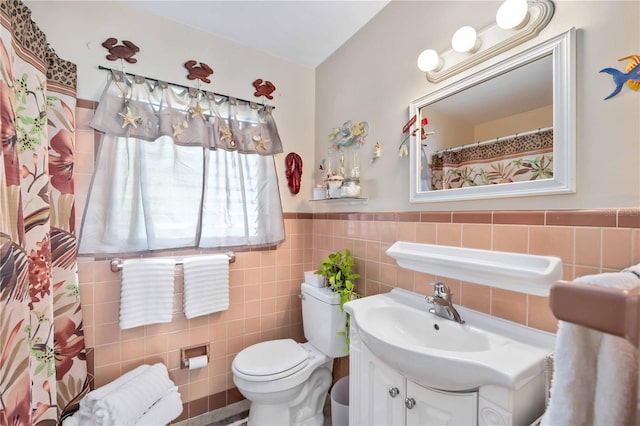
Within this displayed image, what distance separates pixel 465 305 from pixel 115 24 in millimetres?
2277

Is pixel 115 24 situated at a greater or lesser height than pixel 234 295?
greater

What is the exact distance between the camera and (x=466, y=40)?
1.06 m

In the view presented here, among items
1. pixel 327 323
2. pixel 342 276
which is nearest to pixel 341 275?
pixel 342 276

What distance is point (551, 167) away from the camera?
891 mm

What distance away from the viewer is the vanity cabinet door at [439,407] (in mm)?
774

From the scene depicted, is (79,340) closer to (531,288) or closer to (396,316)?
(396,316)

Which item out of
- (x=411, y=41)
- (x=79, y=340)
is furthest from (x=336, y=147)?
(x=79, y=340)

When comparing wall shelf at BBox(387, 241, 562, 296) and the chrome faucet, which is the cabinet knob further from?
wall shelf at BBox(387, 241, 562, 296)

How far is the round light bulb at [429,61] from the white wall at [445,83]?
75 mm

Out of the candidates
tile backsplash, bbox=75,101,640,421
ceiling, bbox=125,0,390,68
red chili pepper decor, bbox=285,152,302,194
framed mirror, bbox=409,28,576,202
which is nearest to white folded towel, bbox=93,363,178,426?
tile backsplash, bbox=75,101,640,421

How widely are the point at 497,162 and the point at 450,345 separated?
731 mm

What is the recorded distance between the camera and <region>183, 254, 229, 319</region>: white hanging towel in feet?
5.29

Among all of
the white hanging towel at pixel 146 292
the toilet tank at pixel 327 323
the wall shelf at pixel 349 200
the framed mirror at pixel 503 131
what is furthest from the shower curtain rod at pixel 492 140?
the white hanging towel at pixel 146 292

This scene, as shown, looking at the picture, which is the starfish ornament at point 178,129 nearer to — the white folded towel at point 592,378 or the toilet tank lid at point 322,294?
the toilet tank lid at point 322,294
